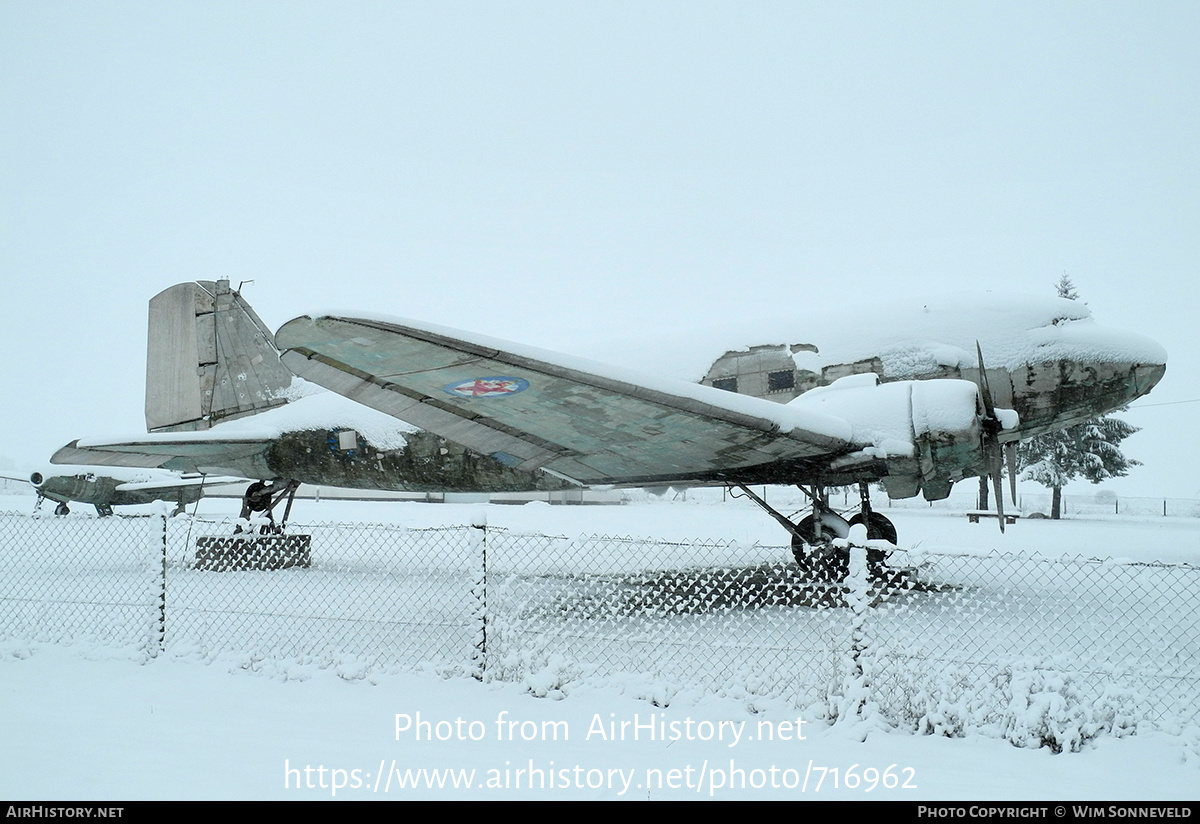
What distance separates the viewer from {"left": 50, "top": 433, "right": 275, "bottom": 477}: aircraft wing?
425 inches

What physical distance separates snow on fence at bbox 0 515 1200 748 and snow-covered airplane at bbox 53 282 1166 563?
1.23 metres

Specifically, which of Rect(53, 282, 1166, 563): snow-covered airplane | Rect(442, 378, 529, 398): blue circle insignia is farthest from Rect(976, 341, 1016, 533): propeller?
Rect(442, 378, 529, 398): blue circle insignia

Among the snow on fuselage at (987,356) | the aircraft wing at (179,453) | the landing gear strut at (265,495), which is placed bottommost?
the landing gear strut at (265,495)

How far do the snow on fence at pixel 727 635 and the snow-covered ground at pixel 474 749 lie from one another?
239 mm

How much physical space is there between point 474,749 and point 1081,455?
3837 centimetres

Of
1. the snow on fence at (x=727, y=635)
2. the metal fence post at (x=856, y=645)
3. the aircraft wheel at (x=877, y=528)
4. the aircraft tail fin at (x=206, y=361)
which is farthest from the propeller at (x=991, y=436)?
the aircraft tail fin at (x=206, y=361)

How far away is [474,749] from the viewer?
4195 mm

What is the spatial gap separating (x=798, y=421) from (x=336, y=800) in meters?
5.38

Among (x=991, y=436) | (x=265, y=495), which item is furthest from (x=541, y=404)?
(x=265, y=495)

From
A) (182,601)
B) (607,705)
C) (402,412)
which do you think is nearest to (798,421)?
(607,705)

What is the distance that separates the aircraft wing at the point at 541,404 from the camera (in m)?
5.79

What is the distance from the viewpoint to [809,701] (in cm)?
491

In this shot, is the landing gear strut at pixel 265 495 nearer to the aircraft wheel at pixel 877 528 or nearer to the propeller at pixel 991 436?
the aircraft wheel at pixel 877 528
